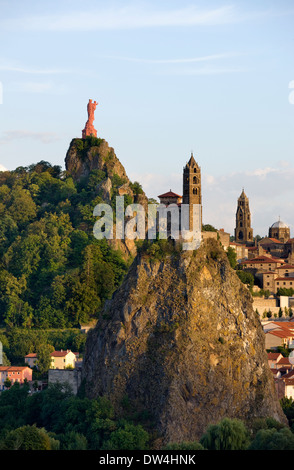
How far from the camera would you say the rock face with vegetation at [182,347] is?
68562 mm

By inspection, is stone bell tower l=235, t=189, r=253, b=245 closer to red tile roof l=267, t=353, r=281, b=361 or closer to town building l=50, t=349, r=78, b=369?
red tile roof l=267, t=353, r=281, b=361

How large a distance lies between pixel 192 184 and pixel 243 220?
104ft

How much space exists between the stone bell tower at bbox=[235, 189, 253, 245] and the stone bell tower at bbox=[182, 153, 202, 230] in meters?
31.0

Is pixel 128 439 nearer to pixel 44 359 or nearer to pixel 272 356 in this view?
pixel 44 359

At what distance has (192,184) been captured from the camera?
76500mm

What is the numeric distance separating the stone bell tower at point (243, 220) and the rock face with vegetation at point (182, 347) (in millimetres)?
33410

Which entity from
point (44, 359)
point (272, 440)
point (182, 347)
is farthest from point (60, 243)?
point (272, 440)

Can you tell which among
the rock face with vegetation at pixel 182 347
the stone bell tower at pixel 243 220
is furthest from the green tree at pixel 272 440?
the stone bell tower at pixel 243 220

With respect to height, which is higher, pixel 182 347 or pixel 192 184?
pixel 192 184

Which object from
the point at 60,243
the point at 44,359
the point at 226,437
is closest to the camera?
the point at 226,437

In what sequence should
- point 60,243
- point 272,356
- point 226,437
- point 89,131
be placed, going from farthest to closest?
1. point 89,131
2. point 60,243
3. point 272,356
4. point 226,437

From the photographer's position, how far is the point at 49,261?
9262cm
